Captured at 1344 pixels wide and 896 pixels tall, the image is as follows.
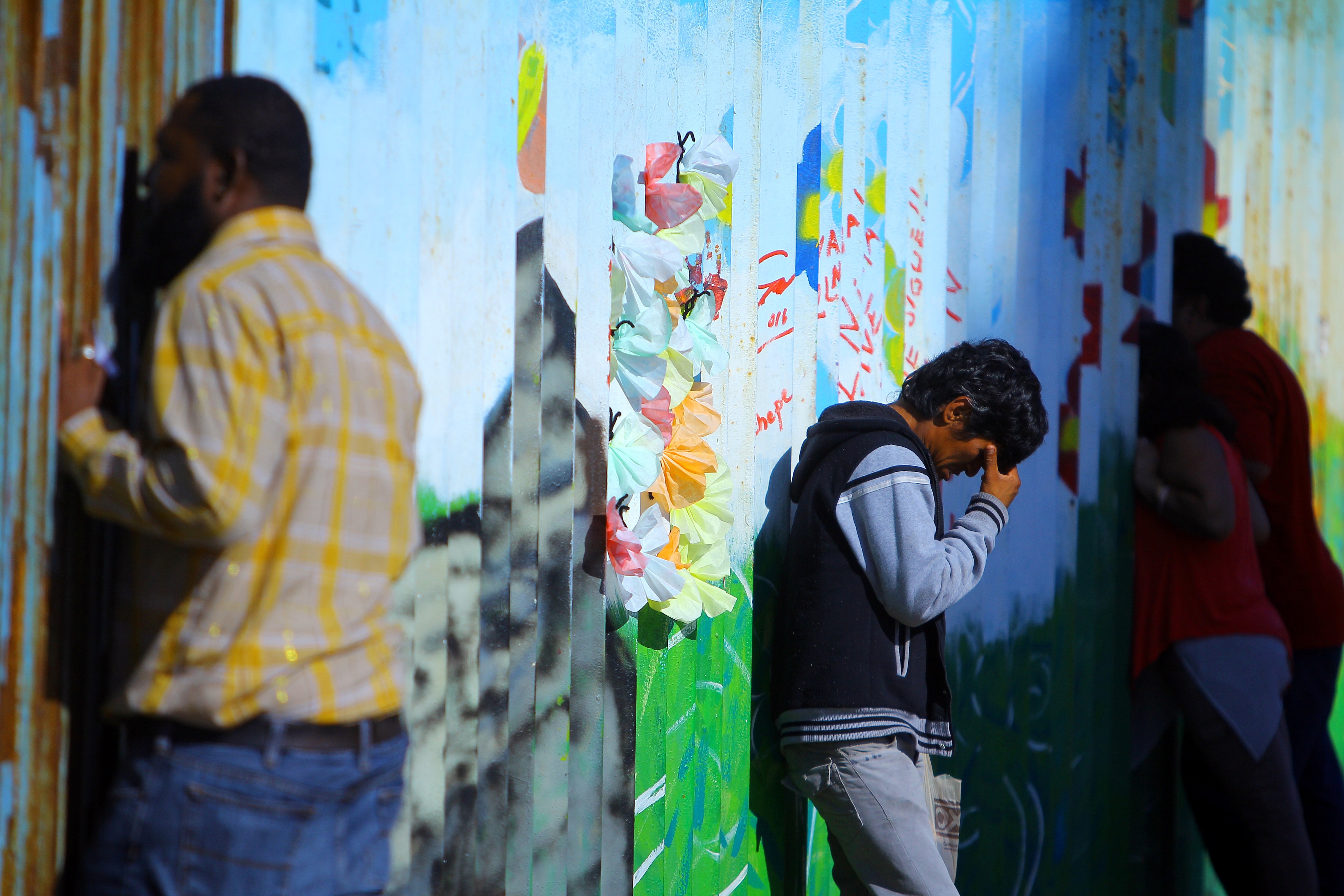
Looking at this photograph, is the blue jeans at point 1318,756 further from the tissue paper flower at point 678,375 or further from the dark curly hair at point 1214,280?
the tissue paper flower at point 678,375

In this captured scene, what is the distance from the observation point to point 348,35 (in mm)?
2104

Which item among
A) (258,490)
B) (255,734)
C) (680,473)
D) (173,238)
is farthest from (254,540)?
(680,473)

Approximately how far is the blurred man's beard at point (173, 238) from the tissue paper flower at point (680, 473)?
1230 mm

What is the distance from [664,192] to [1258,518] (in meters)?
2.57

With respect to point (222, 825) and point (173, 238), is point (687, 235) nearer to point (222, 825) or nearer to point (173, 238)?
point (173, 238)

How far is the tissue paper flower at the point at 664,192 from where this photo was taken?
8.66 ft

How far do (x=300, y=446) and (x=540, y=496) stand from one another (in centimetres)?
90

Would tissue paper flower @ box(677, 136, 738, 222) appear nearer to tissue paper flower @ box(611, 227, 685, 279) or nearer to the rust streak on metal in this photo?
Answer: tissue paper flower @ box(611, 227, 685, 279)

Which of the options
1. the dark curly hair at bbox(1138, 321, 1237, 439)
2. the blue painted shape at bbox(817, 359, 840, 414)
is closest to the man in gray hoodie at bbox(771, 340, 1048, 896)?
the blue painted shape at bbox(817, 359, 840, 414)

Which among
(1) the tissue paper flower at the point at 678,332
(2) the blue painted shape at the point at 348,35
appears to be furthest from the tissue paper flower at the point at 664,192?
(2) the blue painted shape at the point at 348,35

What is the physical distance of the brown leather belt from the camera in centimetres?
152

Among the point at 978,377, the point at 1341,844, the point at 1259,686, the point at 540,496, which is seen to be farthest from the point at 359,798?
the point at 1341,844

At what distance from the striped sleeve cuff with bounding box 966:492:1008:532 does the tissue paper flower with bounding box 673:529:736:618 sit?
25.1 inches

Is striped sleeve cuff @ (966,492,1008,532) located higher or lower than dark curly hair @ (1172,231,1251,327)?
lower
